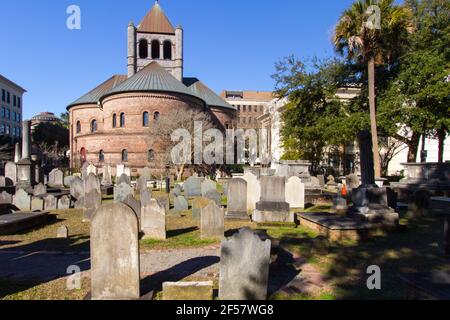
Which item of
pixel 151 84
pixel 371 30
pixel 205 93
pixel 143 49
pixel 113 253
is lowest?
pixel 113 253

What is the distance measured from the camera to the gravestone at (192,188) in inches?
682

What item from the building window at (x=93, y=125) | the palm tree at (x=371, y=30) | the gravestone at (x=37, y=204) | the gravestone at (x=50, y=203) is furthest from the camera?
the building window at (x=93, y=125)

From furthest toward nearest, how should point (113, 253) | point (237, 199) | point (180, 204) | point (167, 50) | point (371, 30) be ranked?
1. point (167, 50)
2. point (371, 30)
3. point (180, 204)
4. point (237, 199)
5. point (113, 253)

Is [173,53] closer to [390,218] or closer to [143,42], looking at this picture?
[143,42]

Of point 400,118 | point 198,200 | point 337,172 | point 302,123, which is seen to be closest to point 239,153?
point 337,172

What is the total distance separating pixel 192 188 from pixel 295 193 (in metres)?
A: 6.01

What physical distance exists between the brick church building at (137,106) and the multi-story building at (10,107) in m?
26.1

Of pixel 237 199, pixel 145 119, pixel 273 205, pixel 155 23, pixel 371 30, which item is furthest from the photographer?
pixel 155 23

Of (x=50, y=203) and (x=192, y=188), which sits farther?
(x=192, y=188)

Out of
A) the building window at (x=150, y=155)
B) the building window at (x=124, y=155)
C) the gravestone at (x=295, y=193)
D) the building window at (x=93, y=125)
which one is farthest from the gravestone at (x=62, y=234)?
the building window at (x=93, y=125)

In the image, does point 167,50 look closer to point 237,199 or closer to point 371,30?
point 371,30

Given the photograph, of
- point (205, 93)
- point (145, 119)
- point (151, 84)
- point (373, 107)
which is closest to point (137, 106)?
point (145, 119)

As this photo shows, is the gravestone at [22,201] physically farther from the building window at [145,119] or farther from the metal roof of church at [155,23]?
the metal roof of church at [155,23]

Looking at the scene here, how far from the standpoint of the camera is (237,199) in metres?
10.7
